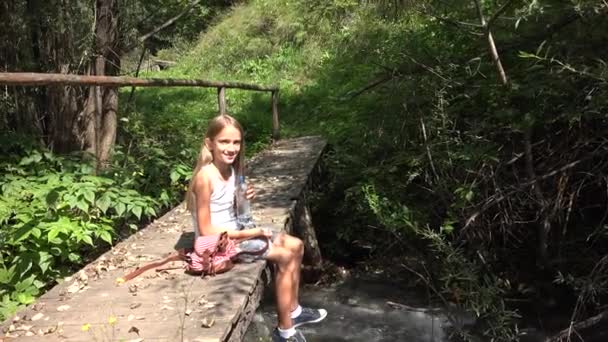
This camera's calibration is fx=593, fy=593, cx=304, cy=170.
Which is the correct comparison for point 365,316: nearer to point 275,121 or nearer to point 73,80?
point 73,80

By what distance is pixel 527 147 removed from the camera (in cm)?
486

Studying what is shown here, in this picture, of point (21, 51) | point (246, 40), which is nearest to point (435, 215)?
point (21, 51)

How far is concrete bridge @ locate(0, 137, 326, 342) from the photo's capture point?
303cm

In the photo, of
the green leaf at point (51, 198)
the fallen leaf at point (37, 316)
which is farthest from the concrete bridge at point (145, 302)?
the green leaf at point (51, 198)

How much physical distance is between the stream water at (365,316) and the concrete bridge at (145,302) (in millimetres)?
1203

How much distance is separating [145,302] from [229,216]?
2.79ft

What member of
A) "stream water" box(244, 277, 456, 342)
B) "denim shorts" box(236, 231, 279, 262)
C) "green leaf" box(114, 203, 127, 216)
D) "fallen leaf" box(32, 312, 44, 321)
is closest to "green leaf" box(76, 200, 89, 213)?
"green leaf" box(114, 203, 127, 216)

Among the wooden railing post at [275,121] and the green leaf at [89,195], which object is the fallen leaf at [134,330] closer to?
the green leaf at [89,195]

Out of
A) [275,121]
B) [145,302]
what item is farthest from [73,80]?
[275,121]

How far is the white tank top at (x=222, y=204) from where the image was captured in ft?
12.8

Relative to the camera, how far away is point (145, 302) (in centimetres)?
342

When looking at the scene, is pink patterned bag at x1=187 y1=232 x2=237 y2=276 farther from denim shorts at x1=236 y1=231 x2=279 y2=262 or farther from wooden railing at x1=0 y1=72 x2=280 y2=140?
wooden railing at x1=0 y1=72 x2=280 y2=140

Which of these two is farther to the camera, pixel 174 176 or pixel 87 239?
pixel 174 176

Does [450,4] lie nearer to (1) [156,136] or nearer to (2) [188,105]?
(1) [156,136]
